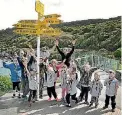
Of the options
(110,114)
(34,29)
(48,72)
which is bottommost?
(110,114)

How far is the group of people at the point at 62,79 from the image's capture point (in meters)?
12.7

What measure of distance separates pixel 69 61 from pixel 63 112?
7.99 feet

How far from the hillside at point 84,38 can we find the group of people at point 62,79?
28.7 meters

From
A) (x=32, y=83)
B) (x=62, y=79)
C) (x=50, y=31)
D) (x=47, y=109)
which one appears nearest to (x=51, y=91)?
(x=62, y=79)

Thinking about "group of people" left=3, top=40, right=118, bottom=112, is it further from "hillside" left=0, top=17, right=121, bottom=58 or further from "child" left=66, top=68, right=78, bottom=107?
"hillside" left=0, top=17, right=121, bottom=58

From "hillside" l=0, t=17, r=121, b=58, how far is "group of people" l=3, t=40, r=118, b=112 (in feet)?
94.2

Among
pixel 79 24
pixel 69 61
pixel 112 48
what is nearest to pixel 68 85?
pixel 69 61

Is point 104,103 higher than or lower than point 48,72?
lower

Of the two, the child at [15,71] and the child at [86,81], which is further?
the child at [15,71]

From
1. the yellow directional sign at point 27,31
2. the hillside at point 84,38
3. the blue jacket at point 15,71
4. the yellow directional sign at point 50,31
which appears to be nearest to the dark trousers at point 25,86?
the blue jacket at point 15,71

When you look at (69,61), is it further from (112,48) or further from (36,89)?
(112,48)

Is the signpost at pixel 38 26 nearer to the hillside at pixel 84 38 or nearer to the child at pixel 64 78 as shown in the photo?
the child at pixel 64 78

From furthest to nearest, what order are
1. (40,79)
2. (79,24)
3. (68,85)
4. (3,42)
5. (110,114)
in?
(79,24) < (3,42) < (40,79) < (68,85) < (110,114)

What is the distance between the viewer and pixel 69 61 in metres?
14.3
